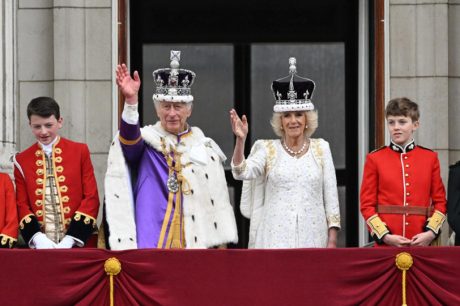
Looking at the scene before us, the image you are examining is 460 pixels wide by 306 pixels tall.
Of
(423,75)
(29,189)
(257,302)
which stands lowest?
(257,302)

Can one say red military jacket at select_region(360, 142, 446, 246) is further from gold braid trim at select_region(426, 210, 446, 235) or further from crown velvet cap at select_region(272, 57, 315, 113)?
crown velvet cap at select_region(272, 57, 315, 113)

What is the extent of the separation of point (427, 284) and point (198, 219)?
5.67 ft

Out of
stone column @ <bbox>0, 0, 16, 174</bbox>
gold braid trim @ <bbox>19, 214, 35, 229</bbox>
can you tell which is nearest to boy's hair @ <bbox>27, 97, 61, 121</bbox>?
gold braid trim @ <bbox>19, 214, 35, 229</bbox>

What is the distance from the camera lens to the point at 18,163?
1050cm

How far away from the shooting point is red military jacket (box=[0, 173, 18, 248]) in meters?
10.1

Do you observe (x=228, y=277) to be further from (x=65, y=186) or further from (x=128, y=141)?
(x=65, y=186)

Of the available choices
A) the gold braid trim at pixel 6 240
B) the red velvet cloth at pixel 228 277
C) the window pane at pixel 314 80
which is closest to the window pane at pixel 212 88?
the window pane at pixel 314 80

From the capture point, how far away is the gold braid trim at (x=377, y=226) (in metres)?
10.2

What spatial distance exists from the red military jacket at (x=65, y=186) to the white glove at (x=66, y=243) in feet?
0.14

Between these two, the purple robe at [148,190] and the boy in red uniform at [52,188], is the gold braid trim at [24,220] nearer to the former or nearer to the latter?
the boy in red uniform at [52,188]

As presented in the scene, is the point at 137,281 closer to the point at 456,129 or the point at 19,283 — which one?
the point at 19,283

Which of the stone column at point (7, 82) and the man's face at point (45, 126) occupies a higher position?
the stone column at point (7, 82)

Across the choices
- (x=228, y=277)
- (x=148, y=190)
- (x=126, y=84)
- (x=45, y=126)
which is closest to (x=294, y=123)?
(x=148, y=190)

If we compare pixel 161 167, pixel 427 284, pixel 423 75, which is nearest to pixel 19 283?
pixel 161 167
